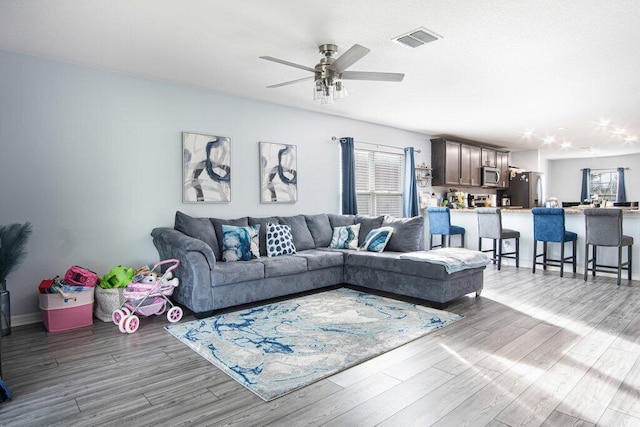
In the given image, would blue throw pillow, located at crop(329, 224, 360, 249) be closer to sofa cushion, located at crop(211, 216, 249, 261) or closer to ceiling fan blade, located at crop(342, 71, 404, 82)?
sofa cushion, located at crop(211, 216, 249, 261)

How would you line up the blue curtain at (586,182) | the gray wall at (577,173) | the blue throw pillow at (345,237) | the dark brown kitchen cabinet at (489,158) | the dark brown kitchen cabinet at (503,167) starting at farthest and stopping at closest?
the blue curtain at (586,182), the gray wall at (577,173), the dark brown kitchen cabinet at (503,167), the dark brown kitchen cabinet at (489,158), the blue throw pillow at (345,237)

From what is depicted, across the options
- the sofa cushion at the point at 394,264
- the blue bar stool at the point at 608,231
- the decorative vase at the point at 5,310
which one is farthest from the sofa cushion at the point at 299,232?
the blue bar stool at the point at 608,231

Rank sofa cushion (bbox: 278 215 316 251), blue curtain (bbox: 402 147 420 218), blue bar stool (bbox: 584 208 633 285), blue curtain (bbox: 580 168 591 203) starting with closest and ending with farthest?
blue bar stool (bbox: 584 208 633 285) → sofa cushion (bbox: 278 215 316 251) → blue curtain (bbox: 402 147 420 218) → blue curtain (bbox: 580 168 591 203)

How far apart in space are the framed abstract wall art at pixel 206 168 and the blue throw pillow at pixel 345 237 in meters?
1.59

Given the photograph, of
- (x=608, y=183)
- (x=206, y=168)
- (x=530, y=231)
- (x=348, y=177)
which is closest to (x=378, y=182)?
(x=348, y=177)

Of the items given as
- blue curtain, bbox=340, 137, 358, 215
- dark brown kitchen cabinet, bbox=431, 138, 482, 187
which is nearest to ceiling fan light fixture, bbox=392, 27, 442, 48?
blue curtain, bbox=340, 137, 358, 215

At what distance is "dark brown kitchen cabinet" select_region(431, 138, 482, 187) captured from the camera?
310 inches

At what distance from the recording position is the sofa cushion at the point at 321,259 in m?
4.51

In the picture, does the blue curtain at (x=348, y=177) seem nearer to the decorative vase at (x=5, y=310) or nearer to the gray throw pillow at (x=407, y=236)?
the gray throw pillow at (x=407, y=236)

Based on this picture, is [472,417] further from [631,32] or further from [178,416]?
[631,32]

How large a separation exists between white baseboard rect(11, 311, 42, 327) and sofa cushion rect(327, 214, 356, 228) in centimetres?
367

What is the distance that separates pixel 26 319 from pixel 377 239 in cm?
390

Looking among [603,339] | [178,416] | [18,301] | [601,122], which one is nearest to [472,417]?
[178,416]

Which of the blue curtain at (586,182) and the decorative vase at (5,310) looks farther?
the blue curtain at (586,182)
